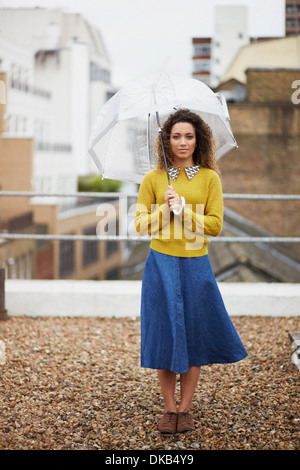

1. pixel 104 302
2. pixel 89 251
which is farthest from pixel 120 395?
pixel 89 251

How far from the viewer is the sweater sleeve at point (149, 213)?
2871 mm

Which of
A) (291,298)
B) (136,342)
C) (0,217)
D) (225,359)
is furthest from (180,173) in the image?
(0,217)

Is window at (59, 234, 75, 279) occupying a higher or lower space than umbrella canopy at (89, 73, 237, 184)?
lower

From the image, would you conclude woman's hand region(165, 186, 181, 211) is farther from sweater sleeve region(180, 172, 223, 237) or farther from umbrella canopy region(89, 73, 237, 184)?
umbrella canopy region(89, 73, 237, 184)

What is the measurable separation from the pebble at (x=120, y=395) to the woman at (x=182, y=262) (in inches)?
10.0

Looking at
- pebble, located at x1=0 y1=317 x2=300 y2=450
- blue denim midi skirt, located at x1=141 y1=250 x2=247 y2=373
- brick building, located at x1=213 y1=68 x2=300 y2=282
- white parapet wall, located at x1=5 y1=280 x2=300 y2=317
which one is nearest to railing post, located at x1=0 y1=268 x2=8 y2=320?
white parapet wall, located at x1=5 y1=280 x2=300 y2=317

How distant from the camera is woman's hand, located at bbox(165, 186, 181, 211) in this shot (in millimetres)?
2738

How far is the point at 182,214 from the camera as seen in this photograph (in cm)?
285

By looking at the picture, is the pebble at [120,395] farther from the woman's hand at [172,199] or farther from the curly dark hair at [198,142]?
the curly dark hair at [198,142]

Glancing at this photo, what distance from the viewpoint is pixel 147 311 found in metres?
3.00

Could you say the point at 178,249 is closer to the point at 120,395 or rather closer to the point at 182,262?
the point at 182,262

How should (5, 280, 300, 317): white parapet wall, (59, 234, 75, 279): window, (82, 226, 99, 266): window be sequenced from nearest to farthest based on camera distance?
(5, 280, 300, 317): white parapet wall
(59, 234, 75, 279): window
(82, 226, 99, 266): window

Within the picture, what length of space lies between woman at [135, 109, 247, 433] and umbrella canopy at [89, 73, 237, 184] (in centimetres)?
11

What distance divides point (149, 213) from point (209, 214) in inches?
12.9
